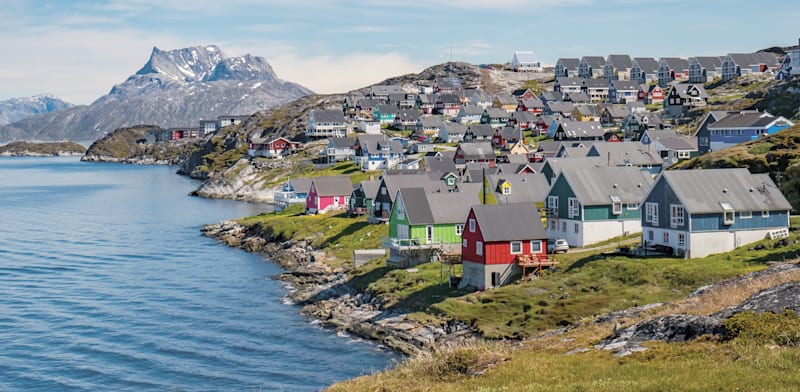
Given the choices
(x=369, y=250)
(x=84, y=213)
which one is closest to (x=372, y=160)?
(x=84, y=213)

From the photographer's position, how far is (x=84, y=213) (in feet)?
456

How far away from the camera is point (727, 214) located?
5584cm

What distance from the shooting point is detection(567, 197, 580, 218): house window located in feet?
213

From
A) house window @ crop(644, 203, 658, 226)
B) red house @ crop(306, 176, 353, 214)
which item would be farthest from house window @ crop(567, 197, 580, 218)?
red house @ crop(306, 176, 353, 214)

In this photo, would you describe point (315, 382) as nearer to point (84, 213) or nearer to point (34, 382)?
point (34, 382)

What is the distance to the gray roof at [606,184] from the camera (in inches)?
2554

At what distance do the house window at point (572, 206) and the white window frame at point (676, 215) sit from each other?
9.17 meters

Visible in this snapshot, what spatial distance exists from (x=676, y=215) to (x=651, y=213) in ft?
8.32

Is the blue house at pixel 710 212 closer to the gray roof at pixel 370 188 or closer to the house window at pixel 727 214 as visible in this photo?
the house window at pixel 727 214

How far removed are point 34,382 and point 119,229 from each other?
239 ft

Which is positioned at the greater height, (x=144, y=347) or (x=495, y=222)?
(x=495, y=222)

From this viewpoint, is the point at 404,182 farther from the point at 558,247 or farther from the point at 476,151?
the point at 476,151

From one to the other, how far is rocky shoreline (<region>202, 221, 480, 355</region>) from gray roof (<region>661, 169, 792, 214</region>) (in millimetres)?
18245

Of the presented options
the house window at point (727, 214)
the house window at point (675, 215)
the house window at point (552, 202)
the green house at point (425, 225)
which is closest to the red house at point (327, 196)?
the green house at point (425, 225)
